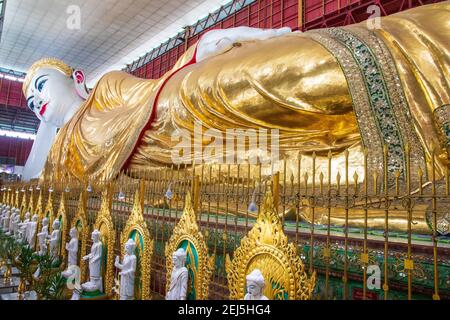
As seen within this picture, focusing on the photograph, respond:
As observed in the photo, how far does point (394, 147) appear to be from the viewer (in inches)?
106

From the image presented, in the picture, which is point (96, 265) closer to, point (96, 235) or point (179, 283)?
point (96, 235)

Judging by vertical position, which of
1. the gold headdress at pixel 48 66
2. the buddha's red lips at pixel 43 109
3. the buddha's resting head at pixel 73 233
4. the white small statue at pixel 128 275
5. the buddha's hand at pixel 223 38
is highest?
the gold headdress at pixel 48 66

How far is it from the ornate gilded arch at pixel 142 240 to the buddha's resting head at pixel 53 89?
6169mm

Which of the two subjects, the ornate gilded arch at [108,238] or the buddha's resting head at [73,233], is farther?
the buddha's resting head at [73,233]

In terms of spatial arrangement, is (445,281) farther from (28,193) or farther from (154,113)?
(28,193)

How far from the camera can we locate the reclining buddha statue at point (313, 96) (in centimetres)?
270

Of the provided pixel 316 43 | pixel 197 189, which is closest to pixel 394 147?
pixel 316 43

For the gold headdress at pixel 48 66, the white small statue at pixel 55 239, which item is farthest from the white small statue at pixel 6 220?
the gold headdress at pixel 48 66

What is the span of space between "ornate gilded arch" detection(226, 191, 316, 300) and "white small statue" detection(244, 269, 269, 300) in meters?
0.10

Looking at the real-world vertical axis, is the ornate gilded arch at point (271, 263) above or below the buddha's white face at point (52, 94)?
below

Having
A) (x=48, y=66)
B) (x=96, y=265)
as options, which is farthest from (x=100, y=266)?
(x=48, y=66)

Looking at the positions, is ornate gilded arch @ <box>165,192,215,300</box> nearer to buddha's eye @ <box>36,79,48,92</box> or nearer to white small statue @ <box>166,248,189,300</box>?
white small statue @ <box>166,248,189,300</box>

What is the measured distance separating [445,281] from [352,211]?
2.91 ft

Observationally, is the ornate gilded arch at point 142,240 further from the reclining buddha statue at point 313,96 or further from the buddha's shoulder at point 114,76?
the buddha's shoulder at point 114,76
